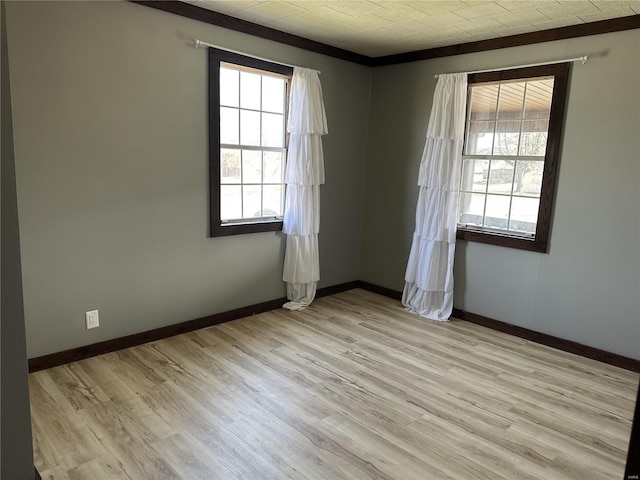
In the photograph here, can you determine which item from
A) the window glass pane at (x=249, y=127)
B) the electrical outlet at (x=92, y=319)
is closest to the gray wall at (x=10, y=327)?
the electrical outlet at (x=92, y=319)

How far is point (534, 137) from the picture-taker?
11.8 feet

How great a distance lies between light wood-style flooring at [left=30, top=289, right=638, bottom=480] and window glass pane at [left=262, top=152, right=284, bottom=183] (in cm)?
134

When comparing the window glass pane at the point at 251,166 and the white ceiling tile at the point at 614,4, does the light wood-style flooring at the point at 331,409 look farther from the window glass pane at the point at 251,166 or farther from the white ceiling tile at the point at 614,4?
the white ceiling tile at the point at 614,4

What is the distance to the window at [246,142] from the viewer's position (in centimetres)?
352

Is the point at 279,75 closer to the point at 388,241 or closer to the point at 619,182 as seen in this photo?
the point at 388,241

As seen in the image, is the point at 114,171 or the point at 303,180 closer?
the point at 114,171

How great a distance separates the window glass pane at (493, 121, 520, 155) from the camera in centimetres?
371

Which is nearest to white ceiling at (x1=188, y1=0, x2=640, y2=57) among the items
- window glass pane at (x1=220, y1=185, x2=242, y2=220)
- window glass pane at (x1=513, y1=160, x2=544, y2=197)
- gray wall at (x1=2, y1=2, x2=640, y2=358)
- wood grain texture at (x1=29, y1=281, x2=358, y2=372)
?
gray wall at (x1=2, y1=2, x2=640, y2=358)

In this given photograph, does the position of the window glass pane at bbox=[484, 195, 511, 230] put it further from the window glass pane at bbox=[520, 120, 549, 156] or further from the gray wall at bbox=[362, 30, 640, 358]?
the window glass pane at bbox=[520, 120, 549, 156]

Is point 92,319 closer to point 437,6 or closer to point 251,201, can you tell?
point 251,201

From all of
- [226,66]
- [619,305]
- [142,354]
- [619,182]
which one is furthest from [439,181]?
[142,354]

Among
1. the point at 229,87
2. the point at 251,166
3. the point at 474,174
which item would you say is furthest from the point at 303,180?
the point at 474,174

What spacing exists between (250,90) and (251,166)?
629mm

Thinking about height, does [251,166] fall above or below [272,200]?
above
